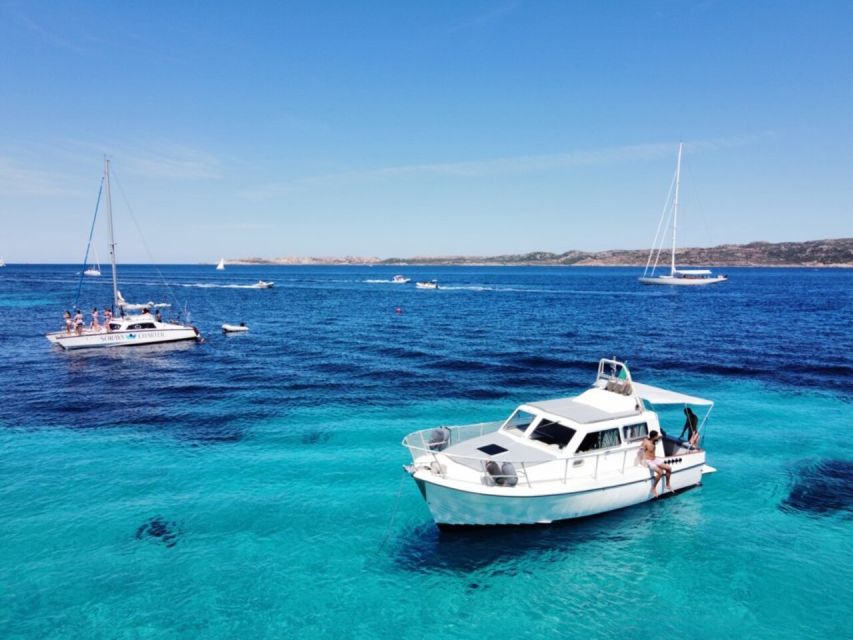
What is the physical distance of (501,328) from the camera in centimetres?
6053

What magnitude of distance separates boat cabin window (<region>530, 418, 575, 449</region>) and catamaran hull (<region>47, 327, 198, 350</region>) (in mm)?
43927

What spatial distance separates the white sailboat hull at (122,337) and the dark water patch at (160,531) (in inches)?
1478

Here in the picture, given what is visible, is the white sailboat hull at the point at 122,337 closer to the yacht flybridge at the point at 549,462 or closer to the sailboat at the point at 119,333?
the sailboat at the point at 119,333

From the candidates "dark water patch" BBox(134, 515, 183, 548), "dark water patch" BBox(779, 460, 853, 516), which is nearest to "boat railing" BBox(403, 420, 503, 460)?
"dark water patch" BBox(134, 515, 183, 548)

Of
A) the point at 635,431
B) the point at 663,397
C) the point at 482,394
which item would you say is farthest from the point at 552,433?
the point at 482,394

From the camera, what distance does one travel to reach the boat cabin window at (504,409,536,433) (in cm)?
1820

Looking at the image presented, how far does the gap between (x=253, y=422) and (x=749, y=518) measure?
73.5 ft

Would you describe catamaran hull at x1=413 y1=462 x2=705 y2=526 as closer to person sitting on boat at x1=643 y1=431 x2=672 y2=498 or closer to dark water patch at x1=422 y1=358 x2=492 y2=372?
person sitting on boat at x1=643 y1=431 x2=672 y2=498

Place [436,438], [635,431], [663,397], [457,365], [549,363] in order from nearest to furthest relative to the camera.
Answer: [436,438], [635,431], [663,397], [457,365], [549,363]

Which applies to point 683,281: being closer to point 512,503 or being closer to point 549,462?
point 549,462

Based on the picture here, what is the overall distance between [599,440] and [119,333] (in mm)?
47713

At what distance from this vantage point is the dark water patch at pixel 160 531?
1567cm

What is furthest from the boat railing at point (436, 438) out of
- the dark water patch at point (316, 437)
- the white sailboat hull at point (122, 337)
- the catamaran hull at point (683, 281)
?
Answer: the catamaran hull at point (683, 281)

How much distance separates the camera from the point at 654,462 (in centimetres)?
1720
